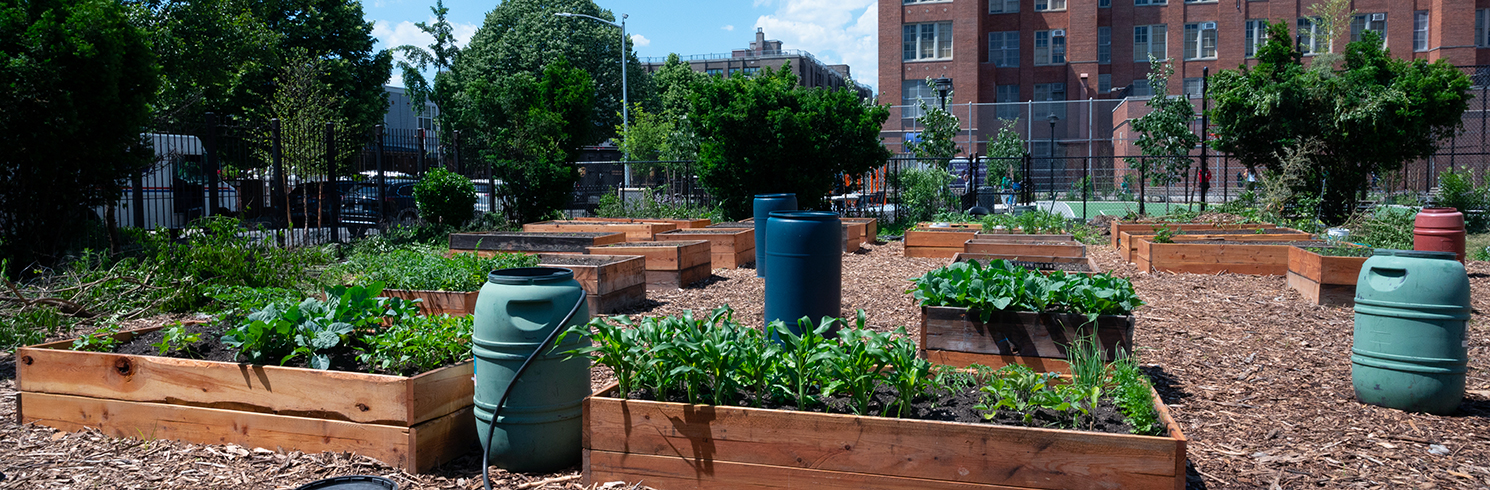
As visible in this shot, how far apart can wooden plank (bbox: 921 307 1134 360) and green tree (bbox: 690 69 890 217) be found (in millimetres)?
12274

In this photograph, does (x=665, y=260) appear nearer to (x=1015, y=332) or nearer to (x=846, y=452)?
(x=1015, y=332)

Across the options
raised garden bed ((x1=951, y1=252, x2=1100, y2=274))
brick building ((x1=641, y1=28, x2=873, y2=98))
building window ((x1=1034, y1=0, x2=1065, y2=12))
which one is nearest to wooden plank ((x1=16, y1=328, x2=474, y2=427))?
raised garden bed ((x1=951, y1=252, x2=1100, y2=274))

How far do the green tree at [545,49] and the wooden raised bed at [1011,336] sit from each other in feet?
139

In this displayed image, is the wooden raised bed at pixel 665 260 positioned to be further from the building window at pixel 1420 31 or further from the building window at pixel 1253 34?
the building window at pixel 1420 31

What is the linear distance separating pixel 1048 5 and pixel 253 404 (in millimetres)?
47579

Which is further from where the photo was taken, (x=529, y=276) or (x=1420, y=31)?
(x=1420, y=31)

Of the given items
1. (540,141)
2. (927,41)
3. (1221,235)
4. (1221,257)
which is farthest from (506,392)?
(927,41)

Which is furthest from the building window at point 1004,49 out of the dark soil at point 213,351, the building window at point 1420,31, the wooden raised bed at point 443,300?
the dark soil at point 213,351

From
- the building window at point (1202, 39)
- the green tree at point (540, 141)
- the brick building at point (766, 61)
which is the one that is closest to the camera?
the green tree at point (540, 141)

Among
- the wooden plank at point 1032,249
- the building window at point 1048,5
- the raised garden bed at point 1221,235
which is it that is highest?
the building window at point 1048,5

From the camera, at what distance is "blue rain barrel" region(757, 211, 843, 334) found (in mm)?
5332

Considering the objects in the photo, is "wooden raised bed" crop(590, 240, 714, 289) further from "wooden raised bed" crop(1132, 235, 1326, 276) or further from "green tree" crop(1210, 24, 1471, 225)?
"green tree" crop(1210, 24, 1471, 225)

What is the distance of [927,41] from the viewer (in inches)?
1780

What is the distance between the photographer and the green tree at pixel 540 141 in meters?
16.7
